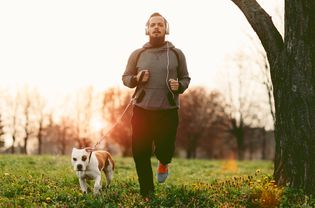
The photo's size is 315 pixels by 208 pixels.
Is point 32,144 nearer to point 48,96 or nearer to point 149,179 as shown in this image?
point 48,96

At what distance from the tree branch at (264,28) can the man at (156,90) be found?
74.3 inches

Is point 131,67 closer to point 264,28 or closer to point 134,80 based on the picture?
point 134,80

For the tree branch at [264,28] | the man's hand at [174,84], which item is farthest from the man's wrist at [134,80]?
the tree branch at [264,28]

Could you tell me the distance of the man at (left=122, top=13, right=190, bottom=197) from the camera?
758cm

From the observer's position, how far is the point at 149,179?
7.99 m

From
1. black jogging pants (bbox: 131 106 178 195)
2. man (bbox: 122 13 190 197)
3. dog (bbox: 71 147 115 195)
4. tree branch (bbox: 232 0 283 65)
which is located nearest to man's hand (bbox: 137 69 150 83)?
man (bbox: 122 13 190 197)

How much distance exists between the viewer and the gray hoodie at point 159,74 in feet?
24.9

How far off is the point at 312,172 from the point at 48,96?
6746 centimetres

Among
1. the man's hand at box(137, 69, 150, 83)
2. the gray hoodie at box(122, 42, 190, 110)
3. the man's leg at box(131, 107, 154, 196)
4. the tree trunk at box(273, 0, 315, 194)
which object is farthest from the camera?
the tree trunk at box(273, 0, 315, 194)

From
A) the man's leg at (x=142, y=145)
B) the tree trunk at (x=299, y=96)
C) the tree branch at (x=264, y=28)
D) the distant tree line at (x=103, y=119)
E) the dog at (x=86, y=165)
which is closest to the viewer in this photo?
the man's leg at (x=142, y=145)

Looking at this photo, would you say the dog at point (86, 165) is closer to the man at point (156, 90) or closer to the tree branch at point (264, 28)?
the man at point (156, 90)

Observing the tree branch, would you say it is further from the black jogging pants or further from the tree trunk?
the black jogging pants

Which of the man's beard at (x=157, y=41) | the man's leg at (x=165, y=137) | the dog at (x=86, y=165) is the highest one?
the man's beard at (x=157, y=41)

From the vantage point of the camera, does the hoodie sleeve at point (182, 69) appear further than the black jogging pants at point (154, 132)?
Yes
